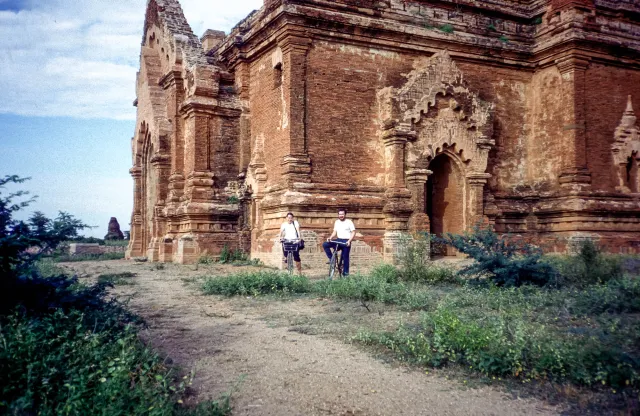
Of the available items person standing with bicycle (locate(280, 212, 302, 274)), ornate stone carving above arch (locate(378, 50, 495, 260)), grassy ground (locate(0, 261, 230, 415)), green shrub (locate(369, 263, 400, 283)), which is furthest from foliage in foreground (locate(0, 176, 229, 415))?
ornate stone carving above arch (locate(378, 50, 495, 260))

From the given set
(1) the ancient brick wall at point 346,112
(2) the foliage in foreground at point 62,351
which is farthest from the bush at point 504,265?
(2) the foliage in foreground at point 62,351

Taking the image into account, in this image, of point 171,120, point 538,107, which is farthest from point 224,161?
point 538,107

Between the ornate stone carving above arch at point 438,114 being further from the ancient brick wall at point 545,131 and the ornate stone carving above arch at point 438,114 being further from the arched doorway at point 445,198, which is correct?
the ancient brick wall at point 545,131

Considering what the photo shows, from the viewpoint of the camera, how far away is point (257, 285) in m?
9.39

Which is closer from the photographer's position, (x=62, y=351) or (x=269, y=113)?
(x=62, y=351)

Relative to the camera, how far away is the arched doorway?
15555 mm

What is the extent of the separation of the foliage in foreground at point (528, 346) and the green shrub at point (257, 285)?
3.39m

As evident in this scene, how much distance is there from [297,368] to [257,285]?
4597 mm

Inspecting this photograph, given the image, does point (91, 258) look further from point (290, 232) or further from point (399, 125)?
point (399, 125)

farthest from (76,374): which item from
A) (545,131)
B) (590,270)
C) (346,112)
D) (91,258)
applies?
(91,258)

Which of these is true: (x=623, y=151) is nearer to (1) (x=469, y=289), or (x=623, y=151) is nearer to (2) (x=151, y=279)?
(1) (x=469, y=289)

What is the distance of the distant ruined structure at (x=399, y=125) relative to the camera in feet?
45.6

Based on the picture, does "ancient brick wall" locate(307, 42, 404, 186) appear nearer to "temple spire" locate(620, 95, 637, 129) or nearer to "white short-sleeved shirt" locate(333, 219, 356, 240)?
"white short-sleeved shirt" locate(333, 219, 356, 240)

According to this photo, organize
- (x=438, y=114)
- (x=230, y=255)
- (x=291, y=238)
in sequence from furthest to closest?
(x=230, y=255), (x=438, y=114), (x=291, y=238)
